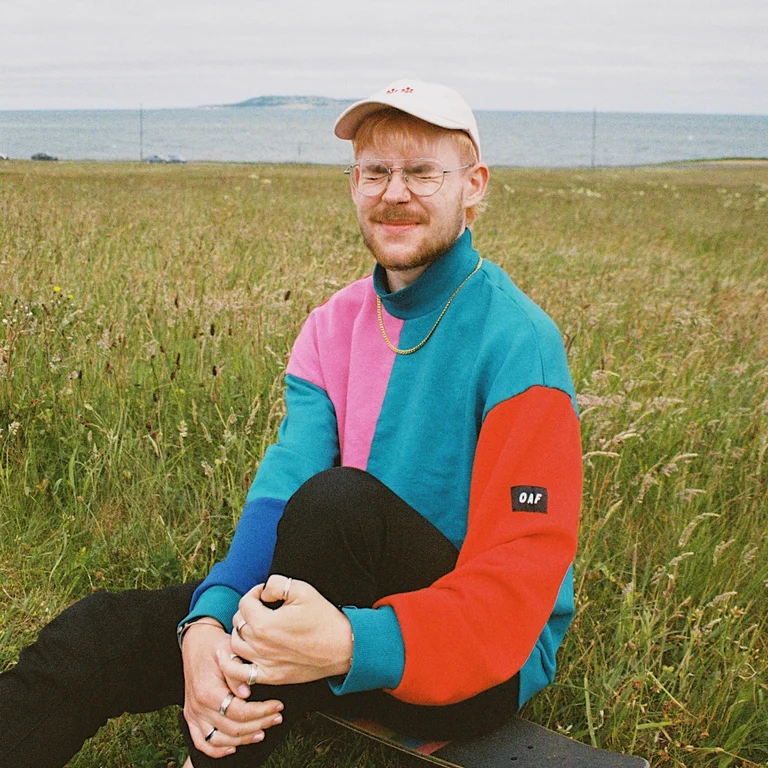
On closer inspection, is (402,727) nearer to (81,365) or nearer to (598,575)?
(598,575)

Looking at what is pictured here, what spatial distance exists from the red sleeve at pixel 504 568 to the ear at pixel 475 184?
65 cm

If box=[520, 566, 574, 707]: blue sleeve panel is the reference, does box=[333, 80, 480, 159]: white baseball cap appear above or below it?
above

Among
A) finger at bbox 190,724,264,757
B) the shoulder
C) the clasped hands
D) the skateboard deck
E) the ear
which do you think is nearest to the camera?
the clasped hands

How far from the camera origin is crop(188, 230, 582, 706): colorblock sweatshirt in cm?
174

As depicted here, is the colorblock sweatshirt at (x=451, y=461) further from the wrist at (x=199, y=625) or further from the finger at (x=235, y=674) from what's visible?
the finger at (x=235, y=674)

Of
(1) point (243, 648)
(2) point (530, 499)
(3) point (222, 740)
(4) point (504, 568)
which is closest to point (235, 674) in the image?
(1) point (243, 648)

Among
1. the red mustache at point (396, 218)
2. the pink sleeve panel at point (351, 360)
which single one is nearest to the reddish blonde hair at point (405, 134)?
the red mustache at point (396, 218)

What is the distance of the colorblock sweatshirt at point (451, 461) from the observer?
1744mm

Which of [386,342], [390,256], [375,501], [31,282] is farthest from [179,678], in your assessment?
[31,282]

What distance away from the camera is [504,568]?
1.75 m

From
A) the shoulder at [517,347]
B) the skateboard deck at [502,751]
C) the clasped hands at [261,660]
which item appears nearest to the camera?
the clasped hands at [261,660]

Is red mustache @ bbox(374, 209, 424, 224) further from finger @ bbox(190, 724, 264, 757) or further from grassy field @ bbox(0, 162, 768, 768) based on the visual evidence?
finger @ bbox(190, 724, 264, 757)

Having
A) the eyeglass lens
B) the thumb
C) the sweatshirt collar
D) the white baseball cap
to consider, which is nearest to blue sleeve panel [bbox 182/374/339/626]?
the thumb

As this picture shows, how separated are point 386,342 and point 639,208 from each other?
52.2 feet
